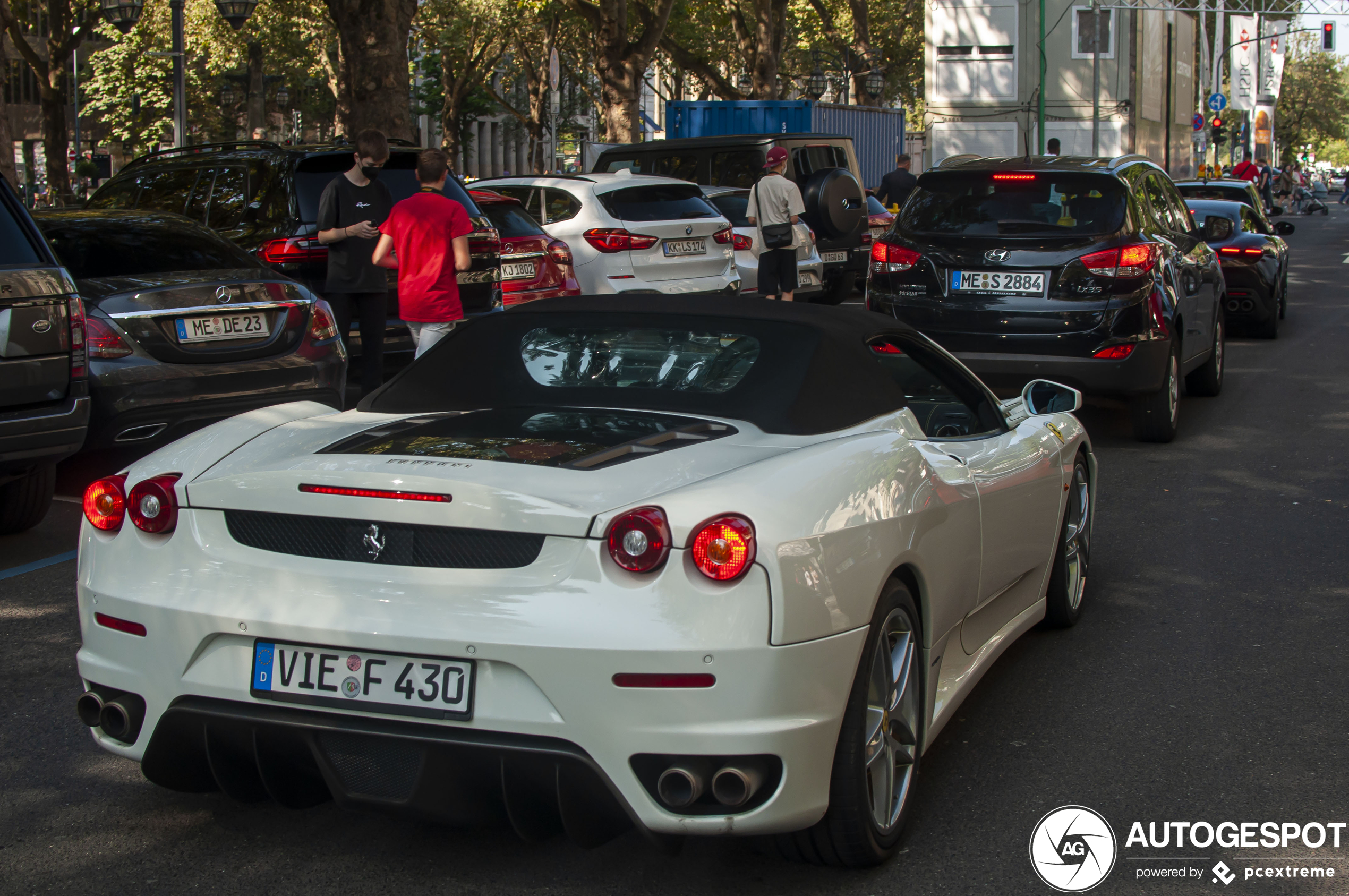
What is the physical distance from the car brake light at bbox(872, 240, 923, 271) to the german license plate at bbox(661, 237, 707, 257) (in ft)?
14.3

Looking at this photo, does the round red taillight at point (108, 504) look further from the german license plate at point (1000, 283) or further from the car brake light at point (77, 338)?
the german license plate at point (1000, 283)

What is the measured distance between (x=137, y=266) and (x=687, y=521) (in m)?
5.86

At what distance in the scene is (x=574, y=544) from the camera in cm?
298

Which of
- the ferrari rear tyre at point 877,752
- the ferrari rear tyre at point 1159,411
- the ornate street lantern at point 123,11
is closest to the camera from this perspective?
the ferrari rear tyre at point 877,752

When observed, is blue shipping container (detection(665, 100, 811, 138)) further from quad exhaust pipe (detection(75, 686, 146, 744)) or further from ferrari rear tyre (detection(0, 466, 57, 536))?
quad exhaust pipe (detection(75, 686, 146, 744))

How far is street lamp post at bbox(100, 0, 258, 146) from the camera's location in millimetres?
20812

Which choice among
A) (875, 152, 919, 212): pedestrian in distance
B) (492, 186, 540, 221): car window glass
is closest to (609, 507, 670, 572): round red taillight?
(492, 186, 540, 221): car window glass

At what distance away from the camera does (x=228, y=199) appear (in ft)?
34.9

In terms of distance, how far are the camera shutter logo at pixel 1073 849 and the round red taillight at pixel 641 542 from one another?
1.22 metres

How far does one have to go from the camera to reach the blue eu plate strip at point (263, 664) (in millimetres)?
3107

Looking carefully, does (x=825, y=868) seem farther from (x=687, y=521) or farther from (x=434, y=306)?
(x=434, y=306)

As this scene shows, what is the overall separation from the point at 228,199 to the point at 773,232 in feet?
17.0

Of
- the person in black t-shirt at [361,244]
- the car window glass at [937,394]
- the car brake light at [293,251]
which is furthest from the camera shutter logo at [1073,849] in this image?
the car brake light at [293,251]

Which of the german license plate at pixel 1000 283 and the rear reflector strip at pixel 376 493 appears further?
the german license plate at pixel 1000 283
